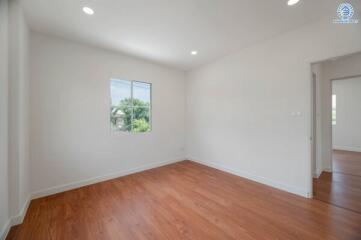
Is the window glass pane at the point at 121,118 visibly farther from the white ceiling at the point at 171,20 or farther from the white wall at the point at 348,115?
the white wall at the point at 348,115

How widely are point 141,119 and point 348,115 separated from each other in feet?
25.6

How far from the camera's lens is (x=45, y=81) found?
2.72m

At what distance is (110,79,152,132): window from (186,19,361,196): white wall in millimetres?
1665

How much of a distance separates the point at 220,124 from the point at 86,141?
10.4ft

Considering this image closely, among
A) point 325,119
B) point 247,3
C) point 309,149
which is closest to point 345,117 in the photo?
point 325,119

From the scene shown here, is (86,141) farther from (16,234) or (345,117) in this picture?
(345,117)

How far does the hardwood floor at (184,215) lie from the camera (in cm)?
183

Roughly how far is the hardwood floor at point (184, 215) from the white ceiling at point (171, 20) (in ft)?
9.57

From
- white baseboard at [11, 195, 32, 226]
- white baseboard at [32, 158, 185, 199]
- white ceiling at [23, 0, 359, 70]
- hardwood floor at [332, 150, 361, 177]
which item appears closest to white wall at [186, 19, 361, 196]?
white ceiling at [23, 0, 359, 70]

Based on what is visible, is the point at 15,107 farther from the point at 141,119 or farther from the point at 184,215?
the point at 184,215

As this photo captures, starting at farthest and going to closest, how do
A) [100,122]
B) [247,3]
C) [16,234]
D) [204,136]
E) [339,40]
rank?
1. [204,136]
2. [100,122]
3. [339,40]
4. [247,3]
5. [16,234]

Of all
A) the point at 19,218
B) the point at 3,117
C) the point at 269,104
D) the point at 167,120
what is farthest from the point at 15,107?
the point at 269,104

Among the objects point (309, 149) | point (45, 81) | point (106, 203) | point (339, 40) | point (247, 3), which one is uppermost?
point (247, 3)

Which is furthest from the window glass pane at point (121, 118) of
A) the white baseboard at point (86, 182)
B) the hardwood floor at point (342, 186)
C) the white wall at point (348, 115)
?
the white wall at point (348, 115)
